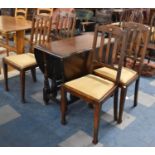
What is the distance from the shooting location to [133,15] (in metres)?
3.89

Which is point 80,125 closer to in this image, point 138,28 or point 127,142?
point 127,142

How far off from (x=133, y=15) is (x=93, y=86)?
7.61ft

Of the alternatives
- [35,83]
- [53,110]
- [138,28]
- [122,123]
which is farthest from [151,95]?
[35,83]

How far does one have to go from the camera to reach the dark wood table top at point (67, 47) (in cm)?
222

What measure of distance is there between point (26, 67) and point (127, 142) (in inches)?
55.0

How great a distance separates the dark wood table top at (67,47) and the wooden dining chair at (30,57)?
345mm

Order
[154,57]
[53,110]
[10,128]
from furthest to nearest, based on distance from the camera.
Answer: [154,57] < [53,110] < [10,128]

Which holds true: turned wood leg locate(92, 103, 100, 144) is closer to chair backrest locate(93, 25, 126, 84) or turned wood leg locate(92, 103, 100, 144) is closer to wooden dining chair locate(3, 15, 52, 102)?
chair backrest locate(93, 25, 126, 84)

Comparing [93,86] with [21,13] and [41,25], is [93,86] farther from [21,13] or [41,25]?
[21,13]

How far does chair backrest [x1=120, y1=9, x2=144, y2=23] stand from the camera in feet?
12.7

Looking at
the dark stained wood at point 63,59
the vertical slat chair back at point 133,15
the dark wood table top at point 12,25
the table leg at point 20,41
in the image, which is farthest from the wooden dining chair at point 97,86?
the vertical slat chair back at point 133,15

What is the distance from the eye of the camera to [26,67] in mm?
2605

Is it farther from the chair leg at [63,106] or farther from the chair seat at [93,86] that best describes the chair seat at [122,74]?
the chair leg at [63,106]

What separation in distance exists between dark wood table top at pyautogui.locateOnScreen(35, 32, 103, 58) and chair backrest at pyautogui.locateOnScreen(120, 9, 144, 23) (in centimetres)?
156
